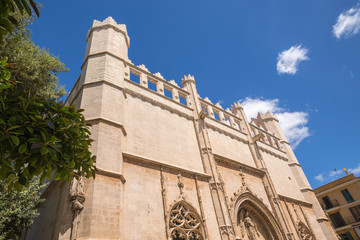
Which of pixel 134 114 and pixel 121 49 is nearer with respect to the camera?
pixel 134 114

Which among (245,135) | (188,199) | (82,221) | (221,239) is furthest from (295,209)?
(82,221)

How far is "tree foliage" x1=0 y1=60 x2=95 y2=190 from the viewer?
3.38 meters

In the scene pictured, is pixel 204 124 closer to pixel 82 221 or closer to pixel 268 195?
pixel 268 195

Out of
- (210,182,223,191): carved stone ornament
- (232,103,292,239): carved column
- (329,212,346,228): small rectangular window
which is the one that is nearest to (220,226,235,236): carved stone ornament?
(210,182,223,191): carved stone ornament

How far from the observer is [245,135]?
19.8 m

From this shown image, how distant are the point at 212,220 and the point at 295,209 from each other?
→ 9.45 meters

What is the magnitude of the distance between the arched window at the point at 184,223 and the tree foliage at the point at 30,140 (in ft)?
23.8

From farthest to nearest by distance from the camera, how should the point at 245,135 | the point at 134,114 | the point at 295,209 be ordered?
the point at 245,135 < the point at 295,209 < the point at 134,114

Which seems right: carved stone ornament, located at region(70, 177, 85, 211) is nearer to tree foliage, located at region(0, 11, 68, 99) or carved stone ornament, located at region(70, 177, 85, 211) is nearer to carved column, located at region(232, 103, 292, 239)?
tree foliage, located at region(0, 11, 68, 99)

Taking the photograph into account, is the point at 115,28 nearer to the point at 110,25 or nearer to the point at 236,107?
the point at 110,25

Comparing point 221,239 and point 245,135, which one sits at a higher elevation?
point 245,135

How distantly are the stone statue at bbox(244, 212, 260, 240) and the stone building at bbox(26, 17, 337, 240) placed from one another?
0.05m

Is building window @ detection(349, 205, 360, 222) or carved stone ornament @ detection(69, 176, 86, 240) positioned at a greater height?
building window @ detection(349, 205, 360, 222)

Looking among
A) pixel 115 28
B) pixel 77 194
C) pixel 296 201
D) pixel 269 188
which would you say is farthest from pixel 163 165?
→ pixel 296 201
